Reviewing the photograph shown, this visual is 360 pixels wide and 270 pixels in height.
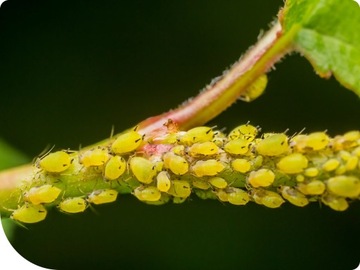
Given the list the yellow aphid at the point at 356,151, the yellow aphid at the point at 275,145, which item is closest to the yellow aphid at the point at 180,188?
the yellow aphid at the point at 275,145

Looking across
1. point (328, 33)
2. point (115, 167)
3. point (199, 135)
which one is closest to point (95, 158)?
point (115, 167)

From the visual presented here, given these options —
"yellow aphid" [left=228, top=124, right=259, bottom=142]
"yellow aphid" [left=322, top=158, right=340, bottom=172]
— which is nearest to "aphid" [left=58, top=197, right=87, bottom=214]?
"yellow aphid" [left=228, top=124, right=259, bottom=142]

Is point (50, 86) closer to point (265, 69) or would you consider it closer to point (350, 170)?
point (265, 69)

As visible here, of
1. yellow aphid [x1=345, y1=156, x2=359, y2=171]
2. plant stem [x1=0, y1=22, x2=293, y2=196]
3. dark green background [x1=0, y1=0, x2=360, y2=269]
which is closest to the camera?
yellow aphid [x1=345, y1=156, x2=359, y2=171]

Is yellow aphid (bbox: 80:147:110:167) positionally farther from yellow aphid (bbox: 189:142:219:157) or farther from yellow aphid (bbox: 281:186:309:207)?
yellow aphid (bbox: 281:186:309:207)

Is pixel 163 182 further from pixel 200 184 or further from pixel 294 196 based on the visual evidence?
pixel 294 196
